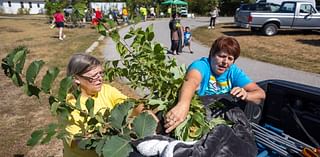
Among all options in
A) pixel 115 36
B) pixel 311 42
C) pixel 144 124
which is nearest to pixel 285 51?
pixel 311 42

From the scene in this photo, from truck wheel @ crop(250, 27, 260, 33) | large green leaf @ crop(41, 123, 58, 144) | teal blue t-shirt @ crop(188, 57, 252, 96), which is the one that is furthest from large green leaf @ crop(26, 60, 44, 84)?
truck wheel @ crop(250, 27, 260, 33)

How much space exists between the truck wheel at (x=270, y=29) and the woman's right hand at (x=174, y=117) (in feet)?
61.3

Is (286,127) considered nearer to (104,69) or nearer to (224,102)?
(224,102)

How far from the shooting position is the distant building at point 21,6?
7005 centimetres

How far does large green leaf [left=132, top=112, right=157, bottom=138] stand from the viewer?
4.40ft

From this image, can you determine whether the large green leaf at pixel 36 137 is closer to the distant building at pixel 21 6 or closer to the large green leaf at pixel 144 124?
the large green leaf at pixel 144 124

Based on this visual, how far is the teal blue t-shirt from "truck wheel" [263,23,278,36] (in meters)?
17.5

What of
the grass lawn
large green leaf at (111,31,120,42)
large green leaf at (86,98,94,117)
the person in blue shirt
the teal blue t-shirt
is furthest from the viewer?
the grass lawn

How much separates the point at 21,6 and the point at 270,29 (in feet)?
225

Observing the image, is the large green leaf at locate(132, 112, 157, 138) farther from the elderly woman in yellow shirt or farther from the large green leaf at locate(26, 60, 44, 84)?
the elderly woman in yellow shirt

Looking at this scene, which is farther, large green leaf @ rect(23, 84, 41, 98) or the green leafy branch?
the green leafy branch

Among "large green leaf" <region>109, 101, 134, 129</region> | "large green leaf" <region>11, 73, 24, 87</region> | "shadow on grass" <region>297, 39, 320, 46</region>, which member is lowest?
"shadow on grass" <region>297, 39, 320, 46</region>

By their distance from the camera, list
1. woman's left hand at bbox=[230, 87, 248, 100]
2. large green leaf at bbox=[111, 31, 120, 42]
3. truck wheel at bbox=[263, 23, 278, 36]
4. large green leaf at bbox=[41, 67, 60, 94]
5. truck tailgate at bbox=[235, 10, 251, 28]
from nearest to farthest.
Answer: large green leaf at bbox=[41, 67, 60, 94] → large green leaf at bbox=[111, 31, 120, 42] → woman's left hand at bbox=[230, 87, 248, 100] → truck wheel at bbox=[263, 23, 278, 36] → truck tailgate at bbox=[235, 10, 251, 28]

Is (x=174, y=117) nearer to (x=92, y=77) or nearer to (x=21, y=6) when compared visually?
(x=92, y=77)
